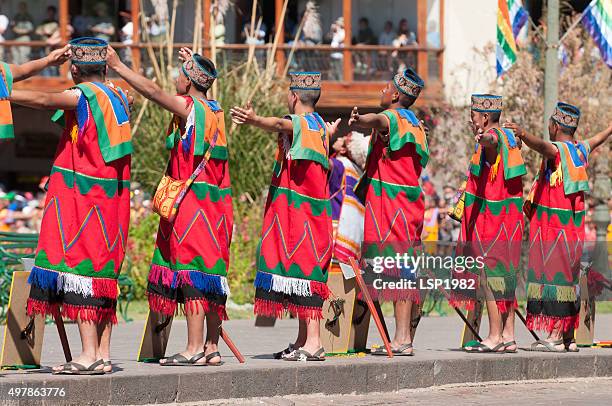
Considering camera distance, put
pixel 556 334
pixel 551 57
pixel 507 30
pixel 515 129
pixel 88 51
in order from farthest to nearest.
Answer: pixel 507 30, pixel 551 57, pixel 556 334, pixel 515 129, pixel 88 51

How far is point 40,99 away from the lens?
868cm

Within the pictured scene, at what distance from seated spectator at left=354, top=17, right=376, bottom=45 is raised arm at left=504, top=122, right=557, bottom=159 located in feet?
62.2

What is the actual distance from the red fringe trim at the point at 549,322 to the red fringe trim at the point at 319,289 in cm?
239

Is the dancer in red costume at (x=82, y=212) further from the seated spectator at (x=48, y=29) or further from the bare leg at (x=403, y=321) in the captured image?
the seated spectator at (x=48, y=29)

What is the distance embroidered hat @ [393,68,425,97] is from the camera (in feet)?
36.6

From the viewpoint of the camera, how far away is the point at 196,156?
9641mm

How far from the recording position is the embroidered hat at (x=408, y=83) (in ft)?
36.6

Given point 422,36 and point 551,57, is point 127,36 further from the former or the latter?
point 551,57

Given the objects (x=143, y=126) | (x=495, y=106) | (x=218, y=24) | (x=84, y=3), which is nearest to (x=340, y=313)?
(x=495, y=106)

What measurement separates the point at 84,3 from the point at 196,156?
850 inches

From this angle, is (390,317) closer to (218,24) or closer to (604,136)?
(604,136)

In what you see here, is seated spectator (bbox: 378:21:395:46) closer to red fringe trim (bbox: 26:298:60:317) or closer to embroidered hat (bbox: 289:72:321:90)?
embroidered hat (bbox: 289:72:321:90)

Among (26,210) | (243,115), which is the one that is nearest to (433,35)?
(26,210)

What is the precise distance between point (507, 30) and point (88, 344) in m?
12.1
